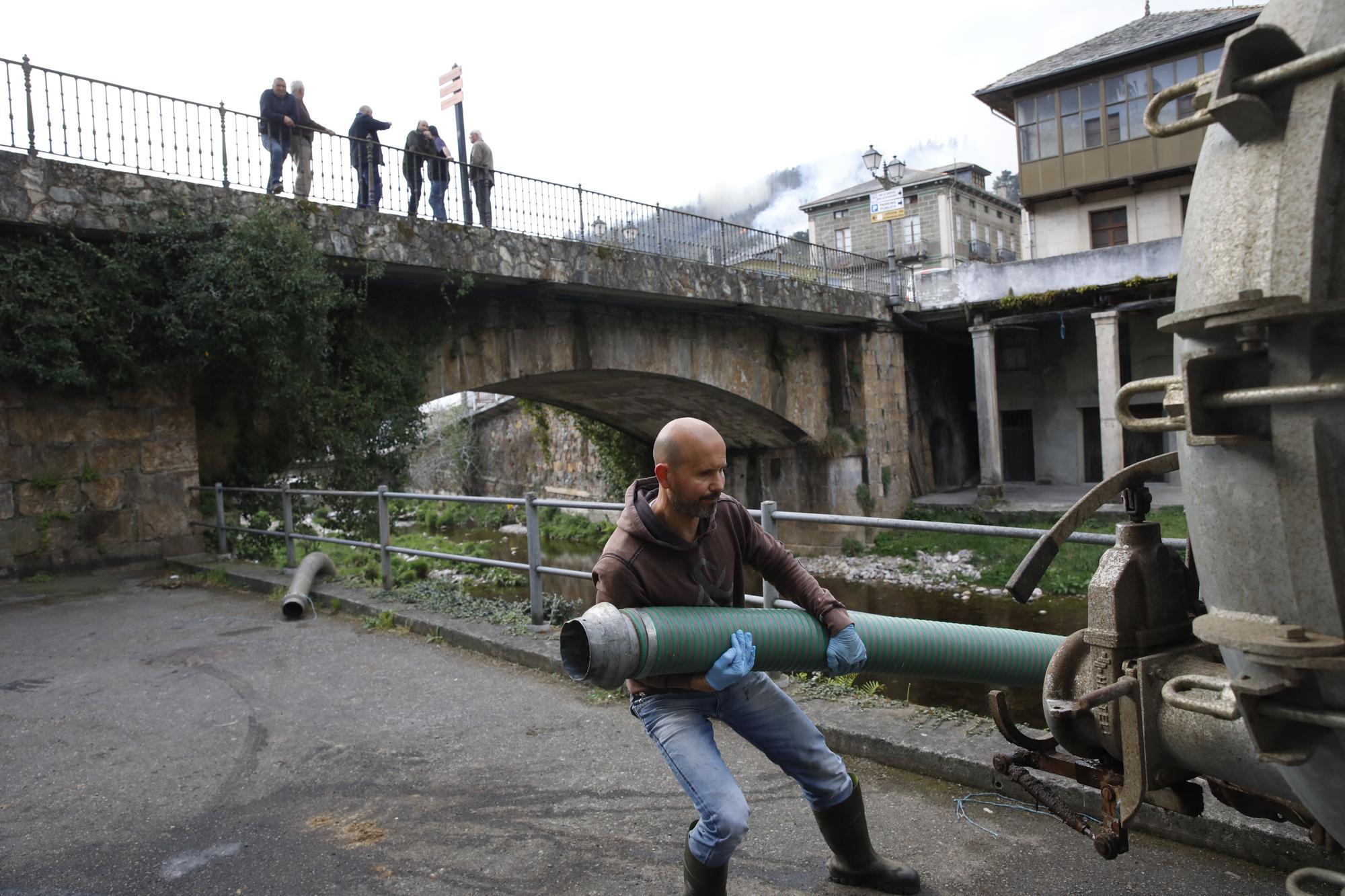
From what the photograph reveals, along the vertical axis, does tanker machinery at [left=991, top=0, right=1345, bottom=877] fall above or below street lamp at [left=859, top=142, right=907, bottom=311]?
below

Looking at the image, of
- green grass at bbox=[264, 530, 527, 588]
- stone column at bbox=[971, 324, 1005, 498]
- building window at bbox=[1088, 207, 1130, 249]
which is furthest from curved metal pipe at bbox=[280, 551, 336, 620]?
building window at bbox=[1088, 207, 1130, 249]

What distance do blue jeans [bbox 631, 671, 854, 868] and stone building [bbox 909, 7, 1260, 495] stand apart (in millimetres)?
15561

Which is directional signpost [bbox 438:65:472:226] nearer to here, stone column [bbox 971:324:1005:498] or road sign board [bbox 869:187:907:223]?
road sign board [bbox 869:187:907:223]

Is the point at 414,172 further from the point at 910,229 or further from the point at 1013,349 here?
the point at 910,229

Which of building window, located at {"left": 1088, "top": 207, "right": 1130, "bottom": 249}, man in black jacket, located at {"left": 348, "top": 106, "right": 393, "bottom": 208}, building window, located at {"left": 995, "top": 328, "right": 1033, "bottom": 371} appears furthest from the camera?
building window, located at {"left": 995, "top": 328, "right": 1033, "bottom": 371}

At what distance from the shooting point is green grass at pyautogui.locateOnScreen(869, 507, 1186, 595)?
1433cm

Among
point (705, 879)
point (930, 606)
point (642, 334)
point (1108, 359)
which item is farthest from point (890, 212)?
point (705, 879)

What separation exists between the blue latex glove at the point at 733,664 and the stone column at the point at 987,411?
56.8ft

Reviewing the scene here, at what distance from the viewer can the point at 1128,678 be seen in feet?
6.07

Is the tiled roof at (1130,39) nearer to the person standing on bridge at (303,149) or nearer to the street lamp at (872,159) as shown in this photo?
the street lamp at (872,159)

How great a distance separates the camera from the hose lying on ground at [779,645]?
221cm

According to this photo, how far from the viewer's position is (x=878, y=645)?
2.53 meters

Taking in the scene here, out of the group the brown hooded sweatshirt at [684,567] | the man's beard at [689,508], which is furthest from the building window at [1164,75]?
the man's beard at [689,508]

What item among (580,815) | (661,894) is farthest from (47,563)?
(661,894)
